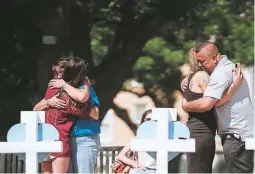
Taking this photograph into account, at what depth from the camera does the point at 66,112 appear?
7859 mm

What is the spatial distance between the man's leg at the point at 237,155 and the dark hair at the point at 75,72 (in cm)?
148

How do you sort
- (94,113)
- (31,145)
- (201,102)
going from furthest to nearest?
(94,113) < (201,102) < (31,145)

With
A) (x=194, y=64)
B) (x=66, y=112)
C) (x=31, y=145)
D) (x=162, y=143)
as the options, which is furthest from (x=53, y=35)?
(x=162, y=143)

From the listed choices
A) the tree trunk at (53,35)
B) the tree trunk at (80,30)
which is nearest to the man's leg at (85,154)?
the tree trunk at (53,35)

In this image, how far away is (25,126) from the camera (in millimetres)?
6914

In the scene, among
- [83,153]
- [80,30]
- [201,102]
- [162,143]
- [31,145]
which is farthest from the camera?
[80,30]

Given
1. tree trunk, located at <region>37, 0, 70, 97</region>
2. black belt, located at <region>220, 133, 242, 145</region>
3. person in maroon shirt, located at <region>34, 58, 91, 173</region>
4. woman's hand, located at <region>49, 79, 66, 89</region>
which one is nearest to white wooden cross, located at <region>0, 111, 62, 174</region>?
person in maroon shirt, located at <region>34, 58, 91, 173</region>

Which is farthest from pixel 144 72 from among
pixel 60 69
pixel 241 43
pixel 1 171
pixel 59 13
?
pixel 60 69

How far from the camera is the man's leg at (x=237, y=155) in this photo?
7516mm

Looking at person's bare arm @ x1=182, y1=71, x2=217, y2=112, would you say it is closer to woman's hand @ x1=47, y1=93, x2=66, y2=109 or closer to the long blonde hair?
the long blonde hair

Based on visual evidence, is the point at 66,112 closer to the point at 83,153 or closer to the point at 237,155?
the point at 83,153

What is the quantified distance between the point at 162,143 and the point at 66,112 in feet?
4.91

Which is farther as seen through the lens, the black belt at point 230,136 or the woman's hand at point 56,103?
the woman's hand at point 56,103

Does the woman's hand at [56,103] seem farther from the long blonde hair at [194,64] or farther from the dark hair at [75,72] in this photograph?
the long blonde hair at [194,64]
